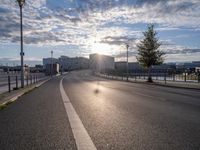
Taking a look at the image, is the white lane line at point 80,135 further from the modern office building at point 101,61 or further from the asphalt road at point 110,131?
the modern office building at point 101,61

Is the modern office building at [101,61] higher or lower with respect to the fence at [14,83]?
higher

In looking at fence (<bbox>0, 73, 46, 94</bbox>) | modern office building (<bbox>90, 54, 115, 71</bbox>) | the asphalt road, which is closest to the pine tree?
fence (<bbox>0, 73, 46, 94</bbox>)

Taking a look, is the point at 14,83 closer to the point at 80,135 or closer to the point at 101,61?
the point at 80,135

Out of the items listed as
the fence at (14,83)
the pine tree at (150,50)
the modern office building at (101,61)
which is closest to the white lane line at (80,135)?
the fence at (14,83)

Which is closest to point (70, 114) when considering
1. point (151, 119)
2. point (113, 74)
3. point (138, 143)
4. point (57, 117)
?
point (57, 117)

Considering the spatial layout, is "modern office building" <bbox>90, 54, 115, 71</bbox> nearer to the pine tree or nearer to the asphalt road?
the pine tree

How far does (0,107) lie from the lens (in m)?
13.6

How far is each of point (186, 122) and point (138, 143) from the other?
3.15 metres

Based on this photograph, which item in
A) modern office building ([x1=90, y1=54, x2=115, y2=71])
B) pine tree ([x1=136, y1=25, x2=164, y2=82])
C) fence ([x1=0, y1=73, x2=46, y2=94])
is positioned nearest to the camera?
fence ([x1=0, y1=73, x2=46, y2=94])

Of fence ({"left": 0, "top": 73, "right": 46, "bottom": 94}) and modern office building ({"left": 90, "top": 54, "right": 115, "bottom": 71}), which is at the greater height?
modern office building ({"left": 90, "top": 54, "right": 115, "bottom": 71})

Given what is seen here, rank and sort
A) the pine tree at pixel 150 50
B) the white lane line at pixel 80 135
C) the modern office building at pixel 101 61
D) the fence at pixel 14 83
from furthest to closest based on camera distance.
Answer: the modern office building at pixel 101 61
the pine tree at pixel 150 50
the fence at pixel 14 83
the white lane line at pixel 80 135

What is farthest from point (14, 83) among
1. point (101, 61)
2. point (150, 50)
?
point (101, 61)

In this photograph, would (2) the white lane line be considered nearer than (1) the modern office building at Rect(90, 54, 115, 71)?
Yes

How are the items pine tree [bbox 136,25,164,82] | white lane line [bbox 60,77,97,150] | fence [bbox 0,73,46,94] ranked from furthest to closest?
pine tree [bbox 136,25,164,82] → fence [bbox 0,73,46,94] → white lane line [bbox 60,77,97,150]
